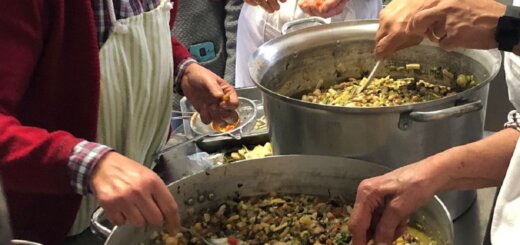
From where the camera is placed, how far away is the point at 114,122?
1065 millimetres

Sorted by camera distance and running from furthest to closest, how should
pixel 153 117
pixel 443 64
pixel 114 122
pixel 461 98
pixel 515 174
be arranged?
pixel 443 64 → pixel 153 117 → pixel 114 122 → pixel 461 98 → pixel 515 174

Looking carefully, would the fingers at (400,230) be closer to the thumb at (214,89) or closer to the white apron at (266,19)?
the thumb at (214,89)

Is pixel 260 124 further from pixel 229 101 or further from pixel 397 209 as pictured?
pixel 397 209

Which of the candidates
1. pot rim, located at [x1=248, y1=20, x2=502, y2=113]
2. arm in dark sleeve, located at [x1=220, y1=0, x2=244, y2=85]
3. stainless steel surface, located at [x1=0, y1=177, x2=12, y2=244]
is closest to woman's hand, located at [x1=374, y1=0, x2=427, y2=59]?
pot rim, located at [x1=248, y1=20, x2=502, y2=113]

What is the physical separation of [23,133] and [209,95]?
47 centimetres

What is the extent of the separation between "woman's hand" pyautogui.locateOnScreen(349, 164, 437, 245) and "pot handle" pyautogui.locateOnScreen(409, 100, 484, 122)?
0.30 ft

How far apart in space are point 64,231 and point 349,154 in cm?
47

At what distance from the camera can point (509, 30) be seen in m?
0.93

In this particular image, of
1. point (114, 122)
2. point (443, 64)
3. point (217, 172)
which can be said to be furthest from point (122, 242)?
point (443, 64)

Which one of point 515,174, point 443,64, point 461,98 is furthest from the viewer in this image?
point 443,64

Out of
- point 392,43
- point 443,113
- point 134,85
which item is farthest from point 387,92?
point 134,85

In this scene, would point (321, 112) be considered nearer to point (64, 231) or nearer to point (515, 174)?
point (515, 174)

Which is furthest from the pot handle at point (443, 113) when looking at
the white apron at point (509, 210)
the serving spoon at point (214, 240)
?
the serving spoon at point (214, 240)

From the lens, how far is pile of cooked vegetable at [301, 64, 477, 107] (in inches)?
49.2
